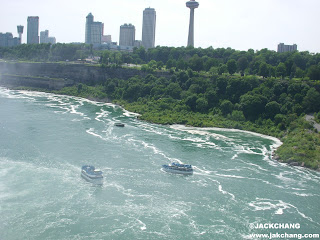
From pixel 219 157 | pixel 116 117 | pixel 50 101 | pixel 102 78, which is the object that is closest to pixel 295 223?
pixel 219 157

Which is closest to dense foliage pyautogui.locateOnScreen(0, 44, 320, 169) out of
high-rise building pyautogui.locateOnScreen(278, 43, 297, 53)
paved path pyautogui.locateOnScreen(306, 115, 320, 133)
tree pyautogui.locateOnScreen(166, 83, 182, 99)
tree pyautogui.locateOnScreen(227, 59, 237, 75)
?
tree pyautogui.locateOnScreen(227, 59, 237, 75)

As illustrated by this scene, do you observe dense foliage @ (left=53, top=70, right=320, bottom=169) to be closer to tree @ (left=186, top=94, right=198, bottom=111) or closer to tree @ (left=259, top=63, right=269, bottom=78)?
tree @ (left=186, top=94, right=198, bottom=111)

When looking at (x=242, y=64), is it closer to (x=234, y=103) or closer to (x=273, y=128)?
(x=234, y=103)

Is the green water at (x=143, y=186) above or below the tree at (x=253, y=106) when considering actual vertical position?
below

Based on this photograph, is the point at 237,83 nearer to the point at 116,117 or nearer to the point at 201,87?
the point at 201,87

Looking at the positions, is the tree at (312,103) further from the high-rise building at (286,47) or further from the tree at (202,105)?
the high-rise building at (286,47)

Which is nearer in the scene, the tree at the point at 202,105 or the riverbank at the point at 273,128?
the riverbank at the point at 273,128

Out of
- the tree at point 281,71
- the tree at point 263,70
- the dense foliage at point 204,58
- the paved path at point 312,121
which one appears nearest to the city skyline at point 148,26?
the dense foliage at point 204,58
